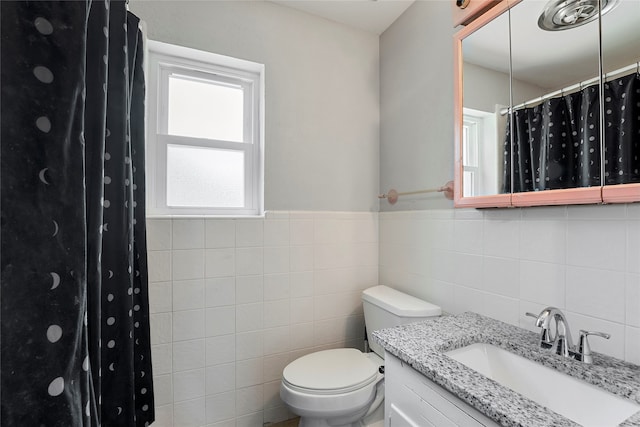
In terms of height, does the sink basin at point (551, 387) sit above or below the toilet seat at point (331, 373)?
above

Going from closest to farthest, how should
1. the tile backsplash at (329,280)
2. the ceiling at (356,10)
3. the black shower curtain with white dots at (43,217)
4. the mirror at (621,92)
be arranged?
1. the black shower curtain with white dots at (43,217)
2. the mirror at (621,92)
3. the tile backsplash at (329,280)
4. the ceiling at (356,10)

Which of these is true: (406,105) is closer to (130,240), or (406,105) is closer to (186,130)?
(186,130)

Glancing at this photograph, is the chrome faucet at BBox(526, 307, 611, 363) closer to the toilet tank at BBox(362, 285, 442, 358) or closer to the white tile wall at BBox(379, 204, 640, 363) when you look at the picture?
the white tile wall at BBox(379, 204, 640, 363)

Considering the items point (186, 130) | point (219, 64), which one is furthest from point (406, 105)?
point (186, 130)

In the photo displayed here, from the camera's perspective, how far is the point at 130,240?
104cm

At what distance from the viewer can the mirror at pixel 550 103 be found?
871 mm

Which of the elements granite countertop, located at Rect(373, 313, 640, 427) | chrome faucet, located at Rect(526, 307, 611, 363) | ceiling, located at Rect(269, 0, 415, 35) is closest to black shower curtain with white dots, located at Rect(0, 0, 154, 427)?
granite countertop, located at Rect(373, 313, 640, 427)

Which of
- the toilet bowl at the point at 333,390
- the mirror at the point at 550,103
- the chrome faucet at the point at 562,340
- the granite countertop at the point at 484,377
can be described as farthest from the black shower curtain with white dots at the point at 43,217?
the mirror at the point at 550,103

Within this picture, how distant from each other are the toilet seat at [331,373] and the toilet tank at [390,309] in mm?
193

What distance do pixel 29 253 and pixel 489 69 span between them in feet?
5.09

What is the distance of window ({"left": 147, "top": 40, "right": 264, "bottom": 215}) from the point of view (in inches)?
62.9

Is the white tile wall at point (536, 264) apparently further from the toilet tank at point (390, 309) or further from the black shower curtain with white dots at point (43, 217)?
the black shower curtain with white dots at point (43, 217)

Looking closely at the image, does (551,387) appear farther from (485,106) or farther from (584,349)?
(485,106)

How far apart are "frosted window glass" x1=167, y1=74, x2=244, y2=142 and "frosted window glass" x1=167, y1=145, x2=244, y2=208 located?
10 centimetres
